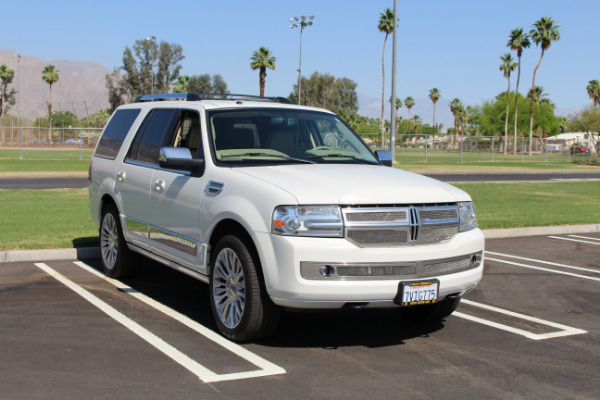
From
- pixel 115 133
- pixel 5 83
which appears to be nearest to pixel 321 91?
pixel 5 83

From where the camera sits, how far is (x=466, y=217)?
5723mm

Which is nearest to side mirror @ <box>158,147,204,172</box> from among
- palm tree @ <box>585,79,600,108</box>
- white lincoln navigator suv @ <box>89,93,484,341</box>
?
white lincoln navigator suv @ <box>89,93,484,341</box>

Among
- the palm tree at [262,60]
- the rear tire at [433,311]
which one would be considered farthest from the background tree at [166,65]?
the rear tire at [433,311]

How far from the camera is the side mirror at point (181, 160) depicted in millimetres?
6000

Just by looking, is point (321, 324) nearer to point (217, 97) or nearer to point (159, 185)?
point (159, 185)

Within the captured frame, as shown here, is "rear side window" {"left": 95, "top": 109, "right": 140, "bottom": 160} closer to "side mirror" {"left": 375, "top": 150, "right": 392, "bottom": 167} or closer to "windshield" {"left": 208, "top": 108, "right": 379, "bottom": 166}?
"windshield" {"left": 208, "top": 108, "right": 379, "bottom": 166}

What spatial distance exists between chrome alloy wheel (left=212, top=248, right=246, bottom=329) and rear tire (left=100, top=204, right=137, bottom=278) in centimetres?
232

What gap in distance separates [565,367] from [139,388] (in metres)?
3.09

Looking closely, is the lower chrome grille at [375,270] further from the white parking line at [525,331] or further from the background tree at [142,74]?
the background tree at [142,74]

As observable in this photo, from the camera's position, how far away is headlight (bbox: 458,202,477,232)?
18.6 ft

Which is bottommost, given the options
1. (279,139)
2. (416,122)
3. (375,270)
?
(375,270)

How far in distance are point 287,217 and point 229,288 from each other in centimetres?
95

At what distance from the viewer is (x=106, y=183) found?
26.3ft

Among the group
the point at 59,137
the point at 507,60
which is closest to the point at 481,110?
the point at 507,60
